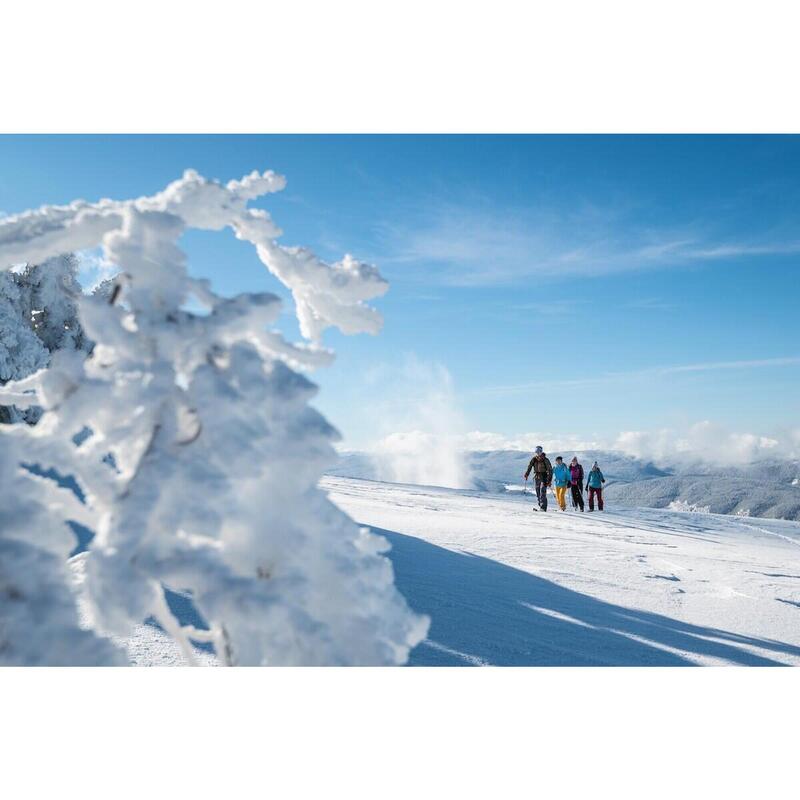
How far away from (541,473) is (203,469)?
42.7ft

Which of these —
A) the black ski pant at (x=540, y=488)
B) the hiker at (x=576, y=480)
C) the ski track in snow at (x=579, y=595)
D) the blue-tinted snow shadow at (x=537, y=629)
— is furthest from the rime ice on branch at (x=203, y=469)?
the hiker at (x=576, y=480)

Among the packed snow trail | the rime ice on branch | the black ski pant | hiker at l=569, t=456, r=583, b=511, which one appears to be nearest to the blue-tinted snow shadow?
the packed snow trail

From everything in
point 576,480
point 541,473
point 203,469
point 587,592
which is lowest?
point 587,592

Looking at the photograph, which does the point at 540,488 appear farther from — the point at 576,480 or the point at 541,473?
the point at 576,480

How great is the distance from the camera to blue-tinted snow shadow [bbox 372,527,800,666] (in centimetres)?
379

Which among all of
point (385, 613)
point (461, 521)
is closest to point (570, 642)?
point (385, 613)

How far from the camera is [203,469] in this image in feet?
4.61

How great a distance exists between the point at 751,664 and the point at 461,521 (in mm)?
6353

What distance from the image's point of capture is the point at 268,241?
1834 millimetres

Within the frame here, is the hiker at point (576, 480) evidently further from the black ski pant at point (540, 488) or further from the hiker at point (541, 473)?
the black ski pant at point (540, 488)

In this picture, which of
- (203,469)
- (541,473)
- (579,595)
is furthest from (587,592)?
(541,473)

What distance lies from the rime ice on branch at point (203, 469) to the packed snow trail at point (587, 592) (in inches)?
86.4

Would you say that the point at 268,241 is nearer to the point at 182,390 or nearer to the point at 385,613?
the point at 182,390

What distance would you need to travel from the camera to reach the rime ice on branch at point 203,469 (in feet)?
4.44
